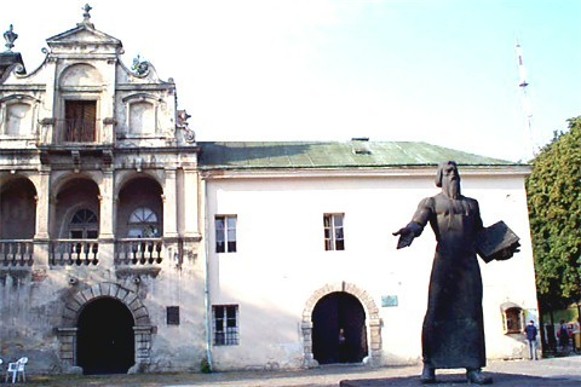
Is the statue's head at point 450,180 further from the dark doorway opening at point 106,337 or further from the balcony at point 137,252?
the dark doorway opening at point 106,337

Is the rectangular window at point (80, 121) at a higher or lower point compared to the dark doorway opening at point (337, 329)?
higher

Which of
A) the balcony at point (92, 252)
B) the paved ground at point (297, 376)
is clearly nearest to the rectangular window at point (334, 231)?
the paved ground at point (297, 376)

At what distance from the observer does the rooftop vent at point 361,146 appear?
87.9 ft

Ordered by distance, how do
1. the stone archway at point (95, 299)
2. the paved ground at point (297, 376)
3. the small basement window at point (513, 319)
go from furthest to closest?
the small basement window at point (513, 319)
the stone archway at point (95, 299)
the paved ground at point (297, 376)

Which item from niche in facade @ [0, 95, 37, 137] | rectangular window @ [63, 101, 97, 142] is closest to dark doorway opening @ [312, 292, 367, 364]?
rectangular window @ [63, 101, 97, 142]

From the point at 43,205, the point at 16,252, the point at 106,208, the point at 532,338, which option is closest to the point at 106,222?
the point at 106,208

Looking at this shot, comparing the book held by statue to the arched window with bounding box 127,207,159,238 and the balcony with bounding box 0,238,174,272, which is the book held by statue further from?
the arched window with bounding box 127,207,159,238

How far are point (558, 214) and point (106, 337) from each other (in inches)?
796

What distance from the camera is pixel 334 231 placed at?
2441 cm

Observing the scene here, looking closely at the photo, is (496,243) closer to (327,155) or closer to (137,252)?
(137,252)

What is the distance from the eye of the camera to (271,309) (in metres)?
23.4

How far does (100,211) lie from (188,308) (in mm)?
4844

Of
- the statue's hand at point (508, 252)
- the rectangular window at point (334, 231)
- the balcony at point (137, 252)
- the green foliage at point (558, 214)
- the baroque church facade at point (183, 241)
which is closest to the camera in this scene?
the statue's hand at point (508, 252)

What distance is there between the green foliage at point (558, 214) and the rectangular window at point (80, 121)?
20.2 meters
